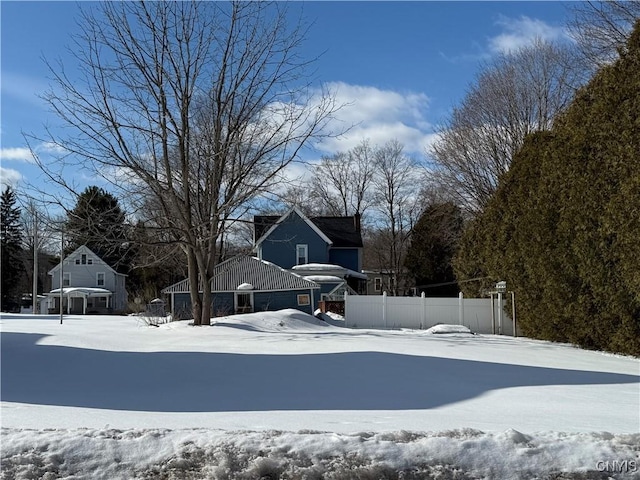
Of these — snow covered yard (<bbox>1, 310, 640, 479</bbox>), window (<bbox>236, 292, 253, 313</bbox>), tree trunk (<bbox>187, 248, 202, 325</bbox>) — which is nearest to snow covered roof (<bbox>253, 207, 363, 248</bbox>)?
window (<bbox>236, 292, 253, 313</bbox>)

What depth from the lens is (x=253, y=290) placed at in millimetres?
36375

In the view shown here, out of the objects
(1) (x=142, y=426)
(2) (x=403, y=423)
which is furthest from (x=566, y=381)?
(1) (x=142, y=426)

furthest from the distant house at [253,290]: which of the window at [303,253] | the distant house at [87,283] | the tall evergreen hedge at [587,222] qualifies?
the distant house at [87,283]

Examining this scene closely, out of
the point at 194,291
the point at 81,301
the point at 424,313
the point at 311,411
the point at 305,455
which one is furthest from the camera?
the point at 81,301

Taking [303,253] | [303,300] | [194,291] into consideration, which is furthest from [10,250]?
[194,291]

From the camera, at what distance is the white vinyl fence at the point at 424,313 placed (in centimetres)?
2433

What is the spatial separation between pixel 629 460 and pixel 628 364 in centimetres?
865

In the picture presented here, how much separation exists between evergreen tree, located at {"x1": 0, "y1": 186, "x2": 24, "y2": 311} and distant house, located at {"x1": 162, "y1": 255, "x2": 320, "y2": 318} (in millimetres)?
27127

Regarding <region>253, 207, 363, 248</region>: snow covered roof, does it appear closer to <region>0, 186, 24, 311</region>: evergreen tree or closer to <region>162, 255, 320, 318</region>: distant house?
<region>162, 255, 320, 318</region>: distant house

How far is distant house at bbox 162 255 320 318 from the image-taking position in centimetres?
3612

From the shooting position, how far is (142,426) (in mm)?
5918

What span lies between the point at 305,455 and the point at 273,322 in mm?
16952

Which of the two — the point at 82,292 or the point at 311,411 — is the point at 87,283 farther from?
the point at 311,411

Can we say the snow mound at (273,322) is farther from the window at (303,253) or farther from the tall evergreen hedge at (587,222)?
the window at (303,253)
